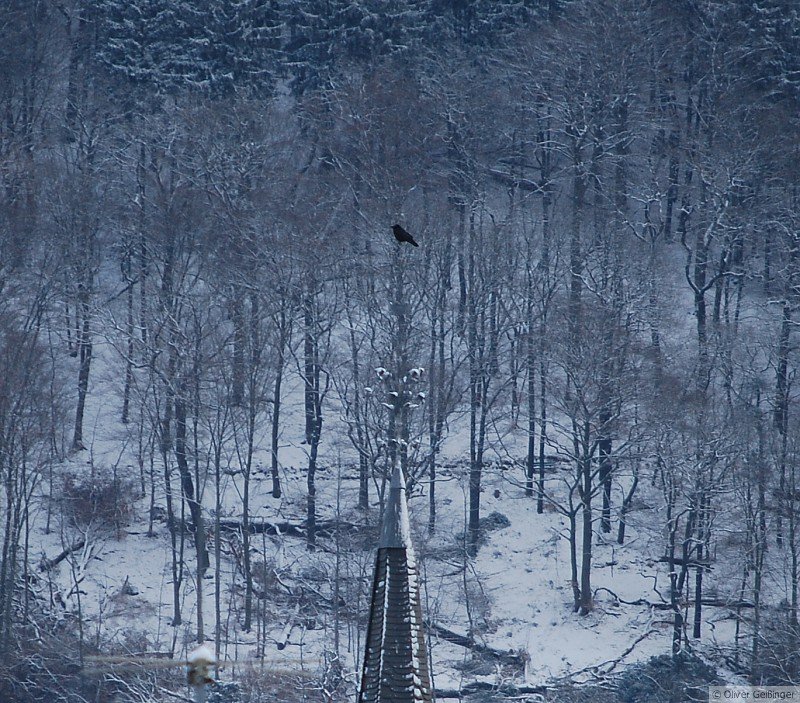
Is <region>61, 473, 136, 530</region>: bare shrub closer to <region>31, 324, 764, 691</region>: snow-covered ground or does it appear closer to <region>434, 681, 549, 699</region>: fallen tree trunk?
<region>31, 324, 764, 691</region>: snow-covered ground

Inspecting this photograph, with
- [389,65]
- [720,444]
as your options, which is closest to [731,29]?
[389,65]

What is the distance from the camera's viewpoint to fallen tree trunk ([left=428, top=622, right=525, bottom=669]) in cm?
2843

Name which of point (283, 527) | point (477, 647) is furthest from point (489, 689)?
point (283, 527)

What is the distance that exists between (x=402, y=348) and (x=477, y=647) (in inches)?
361

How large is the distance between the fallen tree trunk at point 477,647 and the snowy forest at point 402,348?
0.29 feet

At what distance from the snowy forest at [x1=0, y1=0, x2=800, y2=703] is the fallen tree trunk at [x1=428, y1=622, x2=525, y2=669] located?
87 mm

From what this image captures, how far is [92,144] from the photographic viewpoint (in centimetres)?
4381

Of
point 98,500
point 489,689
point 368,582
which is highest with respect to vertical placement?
point 98,500

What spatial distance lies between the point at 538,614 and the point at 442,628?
2.62 metres

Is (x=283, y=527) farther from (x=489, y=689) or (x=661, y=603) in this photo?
(x=661, y=603)

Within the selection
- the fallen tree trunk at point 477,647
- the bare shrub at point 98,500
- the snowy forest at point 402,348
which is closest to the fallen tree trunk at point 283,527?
the snowy forest at point 402,348

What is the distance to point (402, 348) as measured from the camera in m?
33.5

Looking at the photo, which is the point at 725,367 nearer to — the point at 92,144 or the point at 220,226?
the point at 220,226

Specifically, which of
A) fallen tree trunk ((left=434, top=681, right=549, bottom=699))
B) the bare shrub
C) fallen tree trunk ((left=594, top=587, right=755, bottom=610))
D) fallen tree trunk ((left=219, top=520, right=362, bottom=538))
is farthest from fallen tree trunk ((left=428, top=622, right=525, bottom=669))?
the bare shrub
